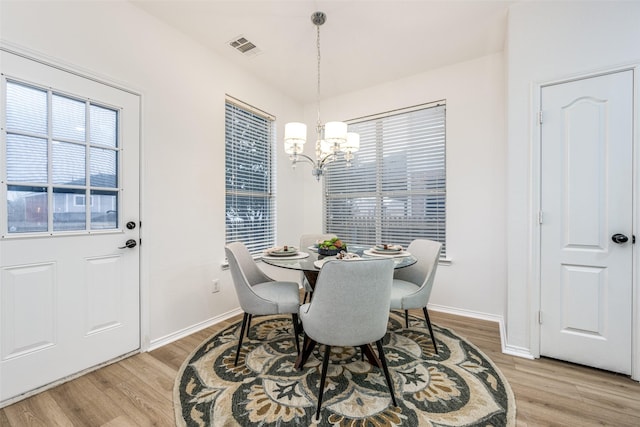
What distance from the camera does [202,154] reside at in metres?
2.79

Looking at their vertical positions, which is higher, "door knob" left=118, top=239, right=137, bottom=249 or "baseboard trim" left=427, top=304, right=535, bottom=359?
"door knob" left=118, top=239, right=137, bottom=249

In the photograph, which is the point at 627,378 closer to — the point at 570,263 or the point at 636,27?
the point at 570,263

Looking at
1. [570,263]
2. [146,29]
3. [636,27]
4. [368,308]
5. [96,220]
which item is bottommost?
[368,308]

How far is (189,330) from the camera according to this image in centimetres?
262

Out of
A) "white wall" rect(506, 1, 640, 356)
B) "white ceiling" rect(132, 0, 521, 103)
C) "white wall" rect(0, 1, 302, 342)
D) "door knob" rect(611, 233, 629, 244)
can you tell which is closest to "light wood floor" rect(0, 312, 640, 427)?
"white wall" rect(506, 1, 640, 356)

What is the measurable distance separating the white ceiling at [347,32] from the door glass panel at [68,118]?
102cm

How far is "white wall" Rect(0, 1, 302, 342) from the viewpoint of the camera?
1872 millimetres

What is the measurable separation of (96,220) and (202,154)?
1.11m

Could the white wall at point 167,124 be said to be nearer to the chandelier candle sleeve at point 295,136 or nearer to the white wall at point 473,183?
the chandelier candle sleeve at point 295,136

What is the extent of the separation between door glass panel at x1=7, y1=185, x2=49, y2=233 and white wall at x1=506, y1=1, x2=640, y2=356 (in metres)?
3.52

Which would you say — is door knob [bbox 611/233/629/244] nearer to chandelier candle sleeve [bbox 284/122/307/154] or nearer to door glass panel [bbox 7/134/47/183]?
chandelier candle sleeve [bbox 284/122/307/154]

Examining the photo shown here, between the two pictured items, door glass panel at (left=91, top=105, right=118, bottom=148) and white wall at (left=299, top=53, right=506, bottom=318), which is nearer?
door glass panel at (left=91, top=105, right=118, bottom=148)

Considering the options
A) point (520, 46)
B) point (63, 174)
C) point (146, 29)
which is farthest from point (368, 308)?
point (146, 29)

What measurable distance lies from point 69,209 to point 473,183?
3.71m
